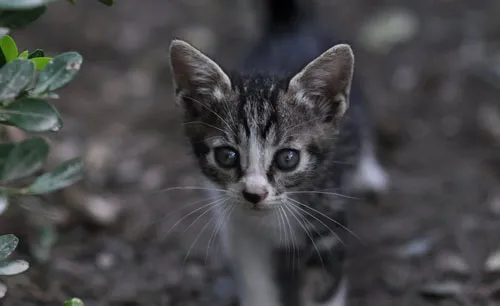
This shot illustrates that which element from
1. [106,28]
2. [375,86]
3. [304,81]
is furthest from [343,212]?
[106,28]

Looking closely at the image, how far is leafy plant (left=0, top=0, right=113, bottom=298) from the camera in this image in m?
2.11

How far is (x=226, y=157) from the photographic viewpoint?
2838 mm

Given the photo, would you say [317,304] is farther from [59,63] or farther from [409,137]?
[409,137]

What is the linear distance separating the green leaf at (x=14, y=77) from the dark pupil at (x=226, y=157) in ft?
2.92

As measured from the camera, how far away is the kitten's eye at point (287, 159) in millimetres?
2805

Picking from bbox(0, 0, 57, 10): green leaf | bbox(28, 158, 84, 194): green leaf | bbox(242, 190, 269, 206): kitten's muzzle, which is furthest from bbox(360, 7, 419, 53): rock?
bbox(0, 0, 57, 10): green leaf

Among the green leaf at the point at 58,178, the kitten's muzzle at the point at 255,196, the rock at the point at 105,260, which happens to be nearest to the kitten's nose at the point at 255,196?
the kitten's muzzle at the point at 255,196

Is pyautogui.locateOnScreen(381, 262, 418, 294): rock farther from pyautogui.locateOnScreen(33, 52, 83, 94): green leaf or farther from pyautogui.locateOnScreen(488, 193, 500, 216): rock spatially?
pyautogui.locateOnScreen(33, 52, 83, 94): green leaf

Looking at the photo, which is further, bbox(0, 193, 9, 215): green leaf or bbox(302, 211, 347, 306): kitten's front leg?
bbox(302, 211, 347, 306): kitten's front leg

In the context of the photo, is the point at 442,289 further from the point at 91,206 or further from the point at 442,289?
the point at 91,206

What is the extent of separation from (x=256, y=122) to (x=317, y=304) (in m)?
0.74

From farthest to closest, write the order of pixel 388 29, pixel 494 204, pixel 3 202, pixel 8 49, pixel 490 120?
1. pixel 388 29
2. pixel 490 120
3. pixel 494 204
4. pixel 8 49
5. pixel 3 202

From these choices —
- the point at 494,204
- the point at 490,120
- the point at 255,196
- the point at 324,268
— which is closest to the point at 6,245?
the point at 255,196

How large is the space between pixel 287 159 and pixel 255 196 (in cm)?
22
